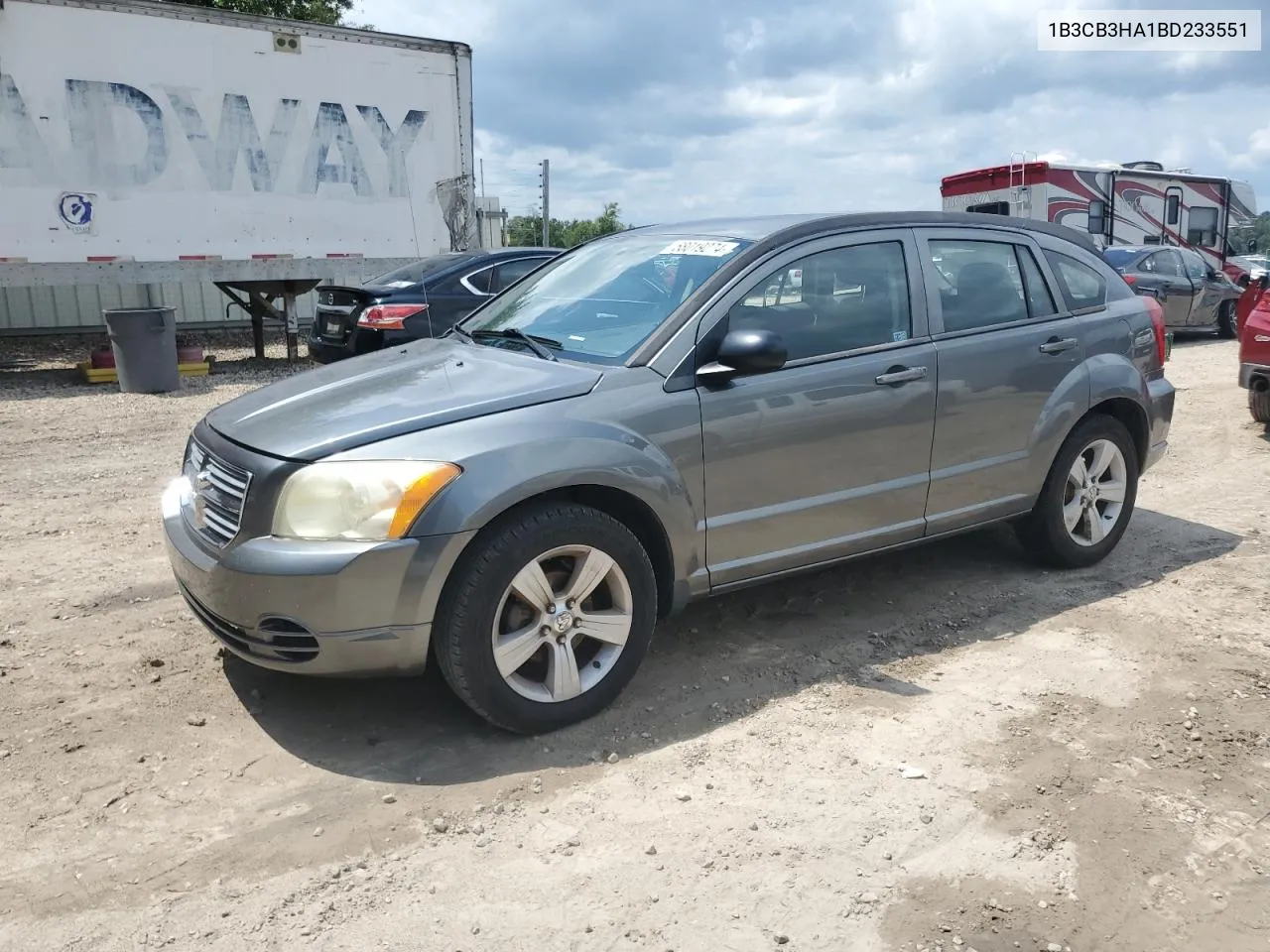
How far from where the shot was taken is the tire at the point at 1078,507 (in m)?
4.85

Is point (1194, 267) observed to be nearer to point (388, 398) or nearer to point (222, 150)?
point (222, 150)

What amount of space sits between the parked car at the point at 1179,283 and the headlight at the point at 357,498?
14.3 metres

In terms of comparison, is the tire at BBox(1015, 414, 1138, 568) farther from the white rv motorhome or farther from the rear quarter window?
the white rv motorhome

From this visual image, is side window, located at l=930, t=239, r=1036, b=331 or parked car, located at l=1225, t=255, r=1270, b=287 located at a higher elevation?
parked car, located at l=1225, t=255, r=1270, b=287

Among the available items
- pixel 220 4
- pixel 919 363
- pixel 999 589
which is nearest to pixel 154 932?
pixel 919 363

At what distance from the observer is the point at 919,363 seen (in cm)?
423

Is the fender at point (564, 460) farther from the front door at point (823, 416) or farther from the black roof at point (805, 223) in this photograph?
the black roof at point (805, 223)

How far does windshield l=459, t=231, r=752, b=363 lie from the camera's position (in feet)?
12.6

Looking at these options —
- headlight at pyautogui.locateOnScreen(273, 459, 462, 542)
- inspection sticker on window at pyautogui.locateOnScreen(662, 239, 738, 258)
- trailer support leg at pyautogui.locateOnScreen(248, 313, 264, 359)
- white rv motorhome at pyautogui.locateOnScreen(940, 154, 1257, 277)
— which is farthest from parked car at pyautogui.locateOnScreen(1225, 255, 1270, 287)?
trailer support leg at pyautogui.locateOnScreen(248, 313, 264, 359)

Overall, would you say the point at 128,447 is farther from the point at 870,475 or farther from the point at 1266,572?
the point at 1266,572

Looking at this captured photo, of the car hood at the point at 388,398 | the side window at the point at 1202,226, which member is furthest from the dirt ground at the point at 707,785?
the side window at the point at 1202,226

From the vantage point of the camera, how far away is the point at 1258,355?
7.99m

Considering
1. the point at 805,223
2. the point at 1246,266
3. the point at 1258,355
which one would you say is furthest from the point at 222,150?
the point at 1246,266

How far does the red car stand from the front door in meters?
5.12
